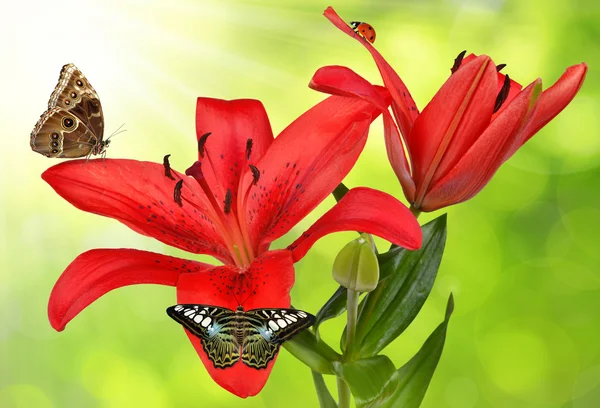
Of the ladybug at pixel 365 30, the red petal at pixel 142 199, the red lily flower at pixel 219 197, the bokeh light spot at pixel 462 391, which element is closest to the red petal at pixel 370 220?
the red lily flower at pixel 219 197

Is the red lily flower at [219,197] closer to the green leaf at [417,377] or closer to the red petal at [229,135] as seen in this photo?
the red petal at [229,135]

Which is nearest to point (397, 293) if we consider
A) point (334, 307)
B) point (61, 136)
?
point (334, 307)

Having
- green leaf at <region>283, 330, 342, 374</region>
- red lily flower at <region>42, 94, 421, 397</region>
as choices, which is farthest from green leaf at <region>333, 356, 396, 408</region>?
red lily flower at <region>42, 94, 421, 397</region>

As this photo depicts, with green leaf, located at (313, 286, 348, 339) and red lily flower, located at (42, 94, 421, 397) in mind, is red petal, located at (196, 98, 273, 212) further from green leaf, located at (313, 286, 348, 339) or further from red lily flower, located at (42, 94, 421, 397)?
green leaf, located at (313, 286, 348, 339)

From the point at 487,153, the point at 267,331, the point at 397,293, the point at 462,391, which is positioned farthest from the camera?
the point at 462,391

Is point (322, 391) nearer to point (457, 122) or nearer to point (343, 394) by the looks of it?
point (343, 394)

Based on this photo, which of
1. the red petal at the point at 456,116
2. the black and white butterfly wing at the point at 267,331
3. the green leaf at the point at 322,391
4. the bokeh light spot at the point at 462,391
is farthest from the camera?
the bokeh light spot at the point at 462,391
